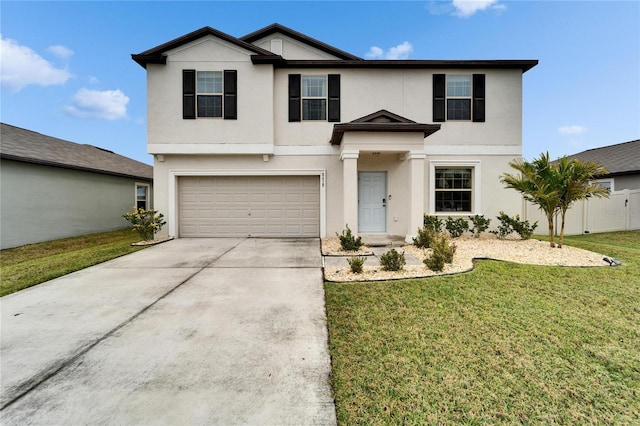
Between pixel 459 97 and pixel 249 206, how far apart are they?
27.7 feet

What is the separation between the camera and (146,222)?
31.4ft

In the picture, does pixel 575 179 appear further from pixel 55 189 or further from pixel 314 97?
pixel 55 189

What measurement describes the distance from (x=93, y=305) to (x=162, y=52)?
8852 mm

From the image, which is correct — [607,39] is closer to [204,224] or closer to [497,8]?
[497,8]

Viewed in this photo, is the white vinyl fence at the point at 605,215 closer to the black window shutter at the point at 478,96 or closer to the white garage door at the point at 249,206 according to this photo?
the black window shutter at the point at 478,96

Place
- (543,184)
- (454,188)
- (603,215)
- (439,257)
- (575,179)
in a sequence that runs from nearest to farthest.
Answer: (439,257) < (575,179) < (543,184) < (454,188) < (603,215)

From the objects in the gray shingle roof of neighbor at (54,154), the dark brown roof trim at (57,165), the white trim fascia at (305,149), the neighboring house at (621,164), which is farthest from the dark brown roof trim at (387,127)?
the neighboring house at (621,164)

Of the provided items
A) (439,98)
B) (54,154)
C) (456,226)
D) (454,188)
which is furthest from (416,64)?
(54,154)

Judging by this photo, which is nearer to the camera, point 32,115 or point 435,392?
point 435,392

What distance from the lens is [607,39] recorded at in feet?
37.8

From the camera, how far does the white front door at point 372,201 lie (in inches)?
398

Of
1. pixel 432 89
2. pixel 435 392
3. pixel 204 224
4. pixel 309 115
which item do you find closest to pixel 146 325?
pixel 435 392

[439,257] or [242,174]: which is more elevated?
[242,174]

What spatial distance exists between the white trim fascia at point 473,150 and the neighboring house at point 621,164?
7.64 m
